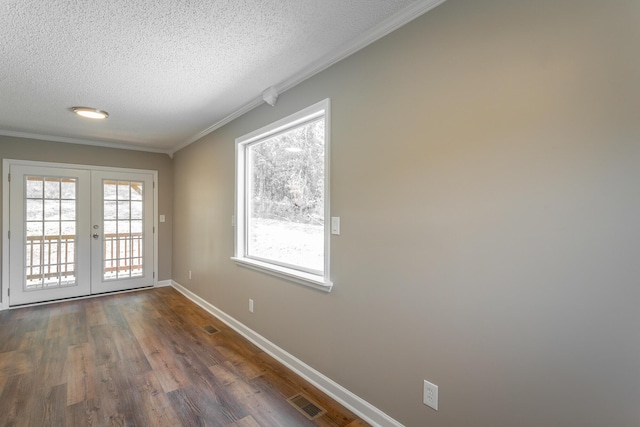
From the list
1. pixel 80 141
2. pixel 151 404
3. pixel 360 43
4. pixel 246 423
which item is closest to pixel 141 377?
pixel 151 404

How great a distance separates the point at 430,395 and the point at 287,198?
6.04 feet

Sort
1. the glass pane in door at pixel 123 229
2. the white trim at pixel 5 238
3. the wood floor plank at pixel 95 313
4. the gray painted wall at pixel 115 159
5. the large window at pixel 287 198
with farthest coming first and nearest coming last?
the glass pane in door at pixel 123 229, the gray painted wall at pixel 115 159, the white trim at pixel 5 238, the wood floor plank at pixel 95 313, the large window at pixel 287 198

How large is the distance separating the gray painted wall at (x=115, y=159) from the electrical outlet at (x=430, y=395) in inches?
191

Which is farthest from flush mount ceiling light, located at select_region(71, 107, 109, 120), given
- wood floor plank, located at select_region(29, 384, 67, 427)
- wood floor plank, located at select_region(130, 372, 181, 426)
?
wood floor plank, located at select_region(130, 372, 181, 426)

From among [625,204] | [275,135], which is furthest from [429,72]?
[275,135]

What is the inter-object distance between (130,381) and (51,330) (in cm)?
176

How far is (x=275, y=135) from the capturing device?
2.81m

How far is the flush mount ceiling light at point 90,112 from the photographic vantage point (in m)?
3.05

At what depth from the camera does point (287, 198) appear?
8.95 feet

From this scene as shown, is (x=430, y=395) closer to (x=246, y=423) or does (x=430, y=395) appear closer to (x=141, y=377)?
(x=246, y=423)

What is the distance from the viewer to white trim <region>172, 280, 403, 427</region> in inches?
70.5

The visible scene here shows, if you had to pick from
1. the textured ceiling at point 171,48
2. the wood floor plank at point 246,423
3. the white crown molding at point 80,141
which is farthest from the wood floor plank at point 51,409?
the white crown molding at point 80,141

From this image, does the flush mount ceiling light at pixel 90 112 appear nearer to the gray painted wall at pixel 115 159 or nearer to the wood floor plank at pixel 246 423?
the gray painted wall at pixel 115 159

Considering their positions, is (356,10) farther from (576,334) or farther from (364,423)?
(364,423)
